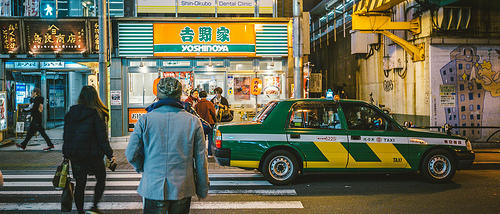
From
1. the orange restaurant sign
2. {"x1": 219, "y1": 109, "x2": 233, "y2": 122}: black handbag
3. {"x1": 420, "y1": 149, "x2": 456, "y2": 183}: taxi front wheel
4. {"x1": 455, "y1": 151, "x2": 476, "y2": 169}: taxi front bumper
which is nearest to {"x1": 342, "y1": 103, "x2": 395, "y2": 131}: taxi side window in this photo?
{"x1": 420, "y1": 149, "x2": 456, "y2": 183}: taxi front wheel

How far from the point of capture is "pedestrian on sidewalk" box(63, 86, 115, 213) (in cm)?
532

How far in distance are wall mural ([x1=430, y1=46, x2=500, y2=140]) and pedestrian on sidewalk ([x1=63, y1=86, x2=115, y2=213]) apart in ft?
40.0

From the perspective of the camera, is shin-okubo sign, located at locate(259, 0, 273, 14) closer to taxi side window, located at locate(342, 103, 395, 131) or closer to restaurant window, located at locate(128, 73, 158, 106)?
restaurant window, located at locate(128, 73, 158, 106)

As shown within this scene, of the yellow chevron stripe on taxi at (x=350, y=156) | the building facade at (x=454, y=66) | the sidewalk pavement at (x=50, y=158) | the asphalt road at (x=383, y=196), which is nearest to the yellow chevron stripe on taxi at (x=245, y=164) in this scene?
the asphalt road at (x=383, y=196)

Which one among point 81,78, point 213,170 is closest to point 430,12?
point 213,170

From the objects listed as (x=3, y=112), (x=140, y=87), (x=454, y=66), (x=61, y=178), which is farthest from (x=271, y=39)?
(x=61, y=178)

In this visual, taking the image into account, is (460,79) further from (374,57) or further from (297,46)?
(297,46)

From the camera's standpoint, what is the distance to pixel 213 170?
32.4 feet

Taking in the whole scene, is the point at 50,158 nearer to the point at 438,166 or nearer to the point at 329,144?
the point at 329,144

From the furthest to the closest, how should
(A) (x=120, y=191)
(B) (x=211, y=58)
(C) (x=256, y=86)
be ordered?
1. (B) (x=211, y=58)
2. (C) (x=256, y=86)
3. (A) (x=120, y=191)

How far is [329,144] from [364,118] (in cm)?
98

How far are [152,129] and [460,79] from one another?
13744mm

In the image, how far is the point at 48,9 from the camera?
601 inches

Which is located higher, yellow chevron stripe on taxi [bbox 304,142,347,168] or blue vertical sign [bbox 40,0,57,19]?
blue vertical sign [bbox 40,0,57,19]
